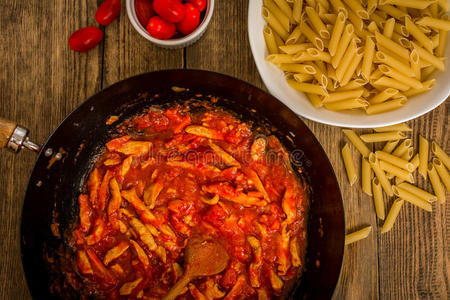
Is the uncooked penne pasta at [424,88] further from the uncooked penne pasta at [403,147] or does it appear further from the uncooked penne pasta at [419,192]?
the uncooked penne pasta at [419,192]

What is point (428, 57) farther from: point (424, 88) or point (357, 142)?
point (357, 142)

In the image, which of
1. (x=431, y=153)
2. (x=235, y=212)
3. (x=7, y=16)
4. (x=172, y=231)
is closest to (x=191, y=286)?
(x=172, y=231)

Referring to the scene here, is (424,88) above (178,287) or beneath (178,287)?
above

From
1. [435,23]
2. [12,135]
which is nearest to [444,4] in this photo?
[435,23]

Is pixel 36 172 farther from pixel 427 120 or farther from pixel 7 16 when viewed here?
pixel 427 120

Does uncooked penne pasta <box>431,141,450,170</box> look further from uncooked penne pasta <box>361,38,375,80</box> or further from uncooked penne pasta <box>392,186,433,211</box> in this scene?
uncooked penne pasta <box>361,38,375,80</box>

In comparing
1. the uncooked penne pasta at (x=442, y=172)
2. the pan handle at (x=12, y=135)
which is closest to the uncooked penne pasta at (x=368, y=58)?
the uncooked penne pasta at (x=442, y=172)
